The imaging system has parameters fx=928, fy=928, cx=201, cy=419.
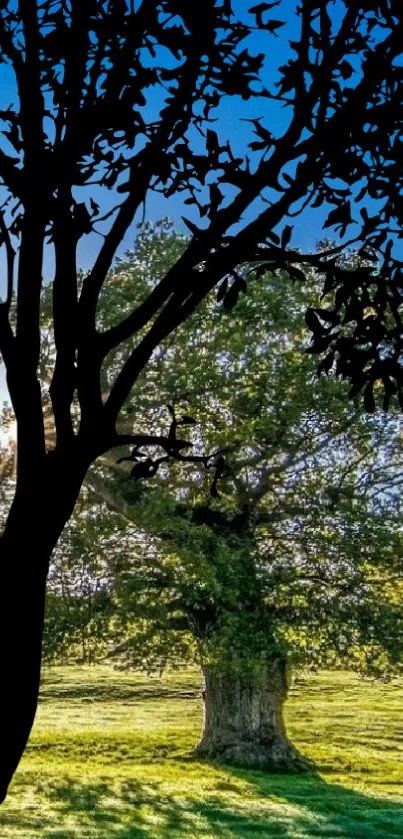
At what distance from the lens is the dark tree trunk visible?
6.68 meters

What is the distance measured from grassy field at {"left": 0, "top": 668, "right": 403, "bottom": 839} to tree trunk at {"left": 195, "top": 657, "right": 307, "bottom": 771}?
816 mm

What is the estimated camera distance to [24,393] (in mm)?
7070

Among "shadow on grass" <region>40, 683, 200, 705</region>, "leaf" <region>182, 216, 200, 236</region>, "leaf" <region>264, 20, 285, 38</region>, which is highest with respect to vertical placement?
"leaf" <region>264, 20, 285, 38</region>

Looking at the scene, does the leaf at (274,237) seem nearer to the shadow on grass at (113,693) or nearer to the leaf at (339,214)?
the leaf at (339,214)

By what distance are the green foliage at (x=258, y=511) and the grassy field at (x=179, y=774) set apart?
3.86 m

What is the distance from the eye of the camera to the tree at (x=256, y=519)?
25844mm

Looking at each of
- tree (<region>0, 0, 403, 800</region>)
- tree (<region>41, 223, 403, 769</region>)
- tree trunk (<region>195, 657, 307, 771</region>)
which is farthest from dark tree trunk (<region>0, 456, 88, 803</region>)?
tree trunk (<region>195, 657, 307, 771</region>)

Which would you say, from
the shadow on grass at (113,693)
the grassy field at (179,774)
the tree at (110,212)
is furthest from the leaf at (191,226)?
the shadow on grass at (113,693)

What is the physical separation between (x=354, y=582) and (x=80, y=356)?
2165 centimetres

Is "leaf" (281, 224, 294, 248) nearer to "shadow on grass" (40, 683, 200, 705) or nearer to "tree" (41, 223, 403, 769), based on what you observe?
"tree" (41, 223, 403, 769)

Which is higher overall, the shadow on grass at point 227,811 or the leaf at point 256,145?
the leaf at point 256,145

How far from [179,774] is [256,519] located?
8345mm

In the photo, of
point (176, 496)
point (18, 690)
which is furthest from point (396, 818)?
point (18, 690)

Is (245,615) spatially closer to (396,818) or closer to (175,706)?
(396,818)
